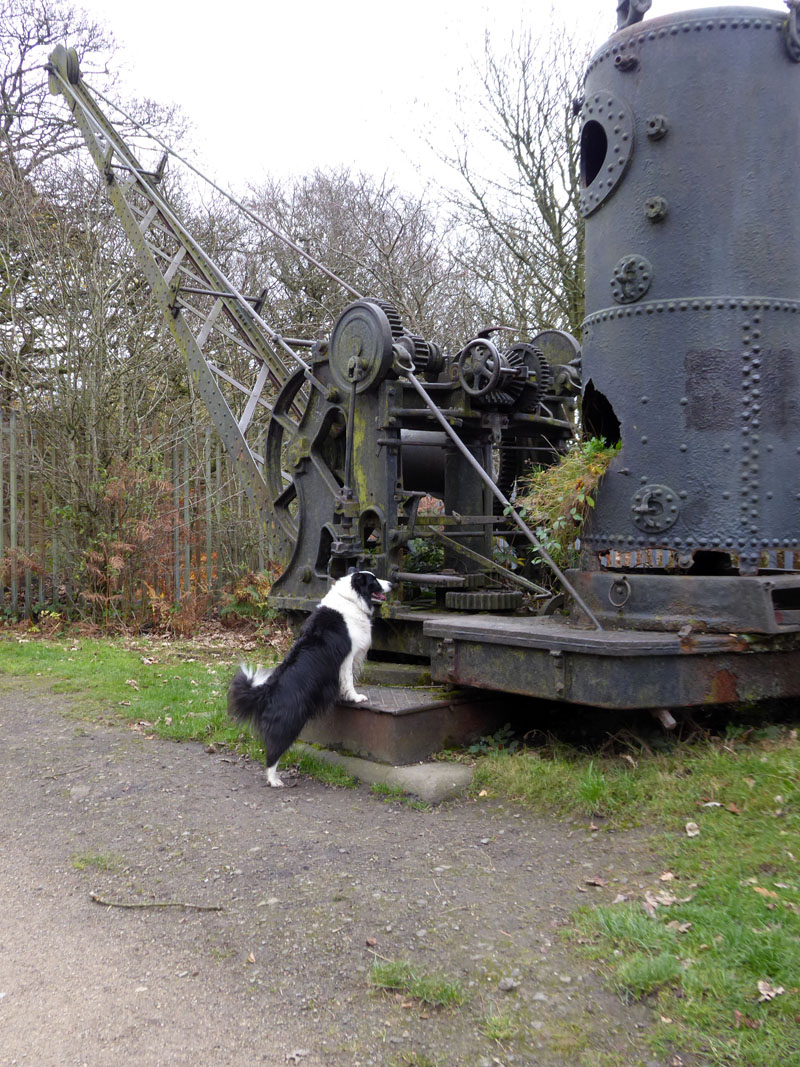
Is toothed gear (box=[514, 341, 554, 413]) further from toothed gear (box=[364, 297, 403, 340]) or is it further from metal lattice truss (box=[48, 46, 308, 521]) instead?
metal lattice truss (box=[48, 46, 308, 521])

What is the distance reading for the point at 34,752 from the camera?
728 centimetres

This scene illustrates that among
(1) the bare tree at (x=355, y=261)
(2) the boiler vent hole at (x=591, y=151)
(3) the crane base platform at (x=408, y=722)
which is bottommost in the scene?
(3) the crane base platform at (x=408, y=722)

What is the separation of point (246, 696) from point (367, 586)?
3.71 ft

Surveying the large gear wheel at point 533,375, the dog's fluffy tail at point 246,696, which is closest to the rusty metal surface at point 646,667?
the dog's fluffy tail at point 246,696

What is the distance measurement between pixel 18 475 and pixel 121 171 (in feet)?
15.9

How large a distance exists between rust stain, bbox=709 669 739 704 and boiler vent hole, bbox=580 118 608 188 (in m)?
3.29

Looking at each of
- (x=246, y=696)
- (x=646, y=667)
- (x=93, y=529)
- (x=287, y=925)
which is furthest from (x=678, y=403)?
(x=93, y=529)

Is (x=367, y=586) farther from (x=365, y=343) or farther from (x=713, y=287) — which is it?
(x=713, y=287)

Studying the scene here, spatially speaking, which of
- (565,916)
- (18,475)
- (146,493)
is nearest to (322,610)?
(565,916)

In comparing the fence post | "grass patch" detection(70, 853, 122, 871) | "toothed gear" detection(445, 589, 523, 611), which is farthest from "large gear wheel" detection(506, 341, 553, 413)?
the fence post

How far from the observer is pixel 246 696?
6.12m

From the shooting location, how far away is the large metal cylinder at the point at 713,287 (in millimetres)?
5742

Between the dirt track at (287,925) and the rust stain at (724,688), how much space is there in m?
1.09

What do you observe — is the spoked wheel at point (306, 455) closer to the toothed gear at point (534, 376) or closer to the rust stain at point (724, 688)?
the toothed gear at point (534, 376)
